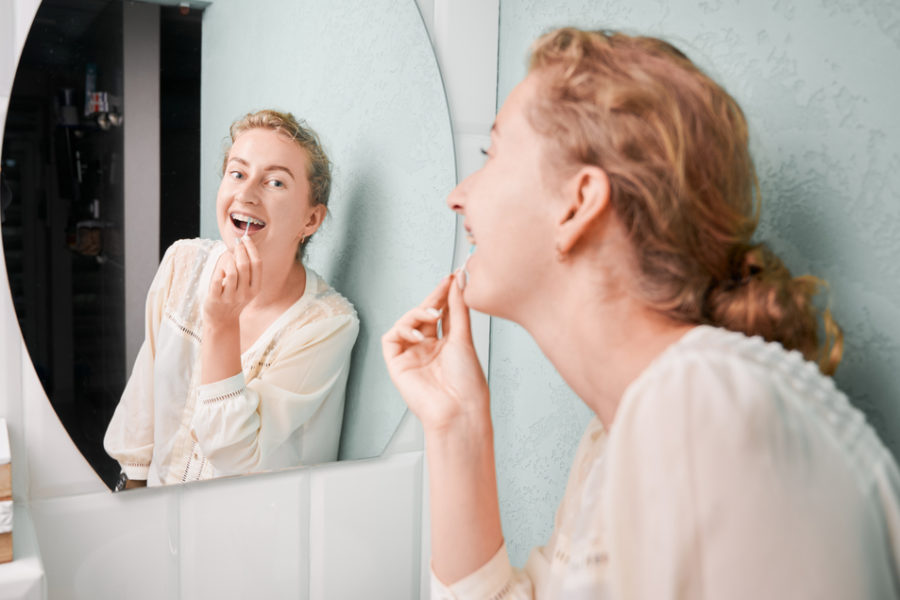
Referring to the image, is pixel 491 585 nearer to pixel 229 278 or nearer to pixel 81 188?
pixel 229 278

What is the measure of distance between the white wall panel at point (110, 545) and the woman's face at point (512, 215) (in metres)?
0.60

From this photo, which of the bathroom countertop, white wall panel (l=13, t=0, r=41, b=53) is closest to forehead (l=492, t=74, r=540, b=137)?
white wall panel (l=13, t=0, r=41, b=53)

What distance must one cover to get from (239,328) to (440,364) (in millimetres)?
290

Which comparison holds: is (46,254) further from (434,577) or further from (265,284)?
(434,577)

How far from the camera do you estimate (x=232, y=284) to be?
0.97 meters

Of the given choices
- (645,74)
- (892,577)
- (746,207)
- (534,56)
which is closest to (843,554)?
(892,577)

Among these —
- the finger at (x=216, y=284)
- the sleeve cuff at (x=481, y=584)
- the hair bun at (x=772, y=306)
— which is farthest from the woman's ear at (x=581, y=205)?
the finger at (x=216, y=284)

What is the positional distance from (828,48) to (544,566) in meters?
0.64

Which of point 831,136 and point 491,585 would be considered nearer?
point 831,136

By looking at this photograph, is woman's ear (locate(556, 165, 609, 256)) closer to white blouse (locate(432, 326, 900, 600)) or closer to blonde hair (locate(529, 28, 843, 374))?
blonde hair (locate(529, 28, 843, 374))

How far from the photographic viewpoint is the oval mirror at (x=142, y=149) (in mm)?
861

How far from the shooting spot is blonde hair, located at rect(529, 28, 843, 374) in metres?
0.63

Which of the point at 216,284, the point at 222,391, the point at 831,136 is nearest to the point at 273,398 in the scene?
the point at 222,391

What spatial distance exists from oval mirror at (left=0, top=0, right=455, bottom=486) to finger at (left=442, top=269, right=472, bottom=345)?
0.71ft
